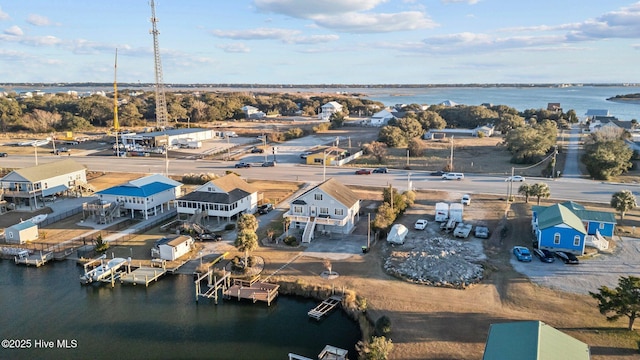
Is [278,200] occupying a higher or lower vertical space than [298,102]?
lower

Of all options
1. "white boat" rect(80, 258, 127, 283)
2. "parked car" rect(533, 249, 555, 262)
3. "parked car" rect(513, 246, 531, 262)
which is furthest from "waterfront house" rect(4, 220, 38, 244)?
"parked car" rect(533, 249, 555, 262)

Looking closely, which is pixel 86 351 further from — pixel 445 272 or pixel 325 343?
pixel 445 272

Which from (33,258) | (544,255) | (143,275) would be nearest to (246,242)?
(143,275)

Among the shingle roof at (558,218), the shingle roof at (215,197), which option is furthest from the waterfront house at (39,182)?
the shingle roof at (558,218)

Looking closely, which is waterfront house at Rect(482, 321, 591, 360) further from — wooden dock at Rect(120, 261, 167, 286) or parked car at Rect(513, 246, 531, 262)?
wooden dock at Rect(120, 261, 167, 286)

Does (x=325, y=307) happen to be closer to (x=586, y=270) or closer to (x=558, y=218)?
(x=586, y=270)

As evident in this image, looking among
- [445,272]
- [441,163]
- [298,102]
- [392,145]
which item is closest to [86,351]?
[445,272]

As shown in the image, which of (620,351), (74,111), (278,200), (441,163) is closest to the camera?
(620,351)

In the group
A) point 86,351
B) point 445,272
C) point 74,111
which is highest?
point 74,111
